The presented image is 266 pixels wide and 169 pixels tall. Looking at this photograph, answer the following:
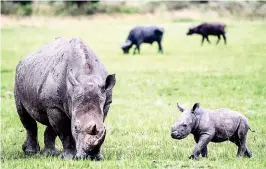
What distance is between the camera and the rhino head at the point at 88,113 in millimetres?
8711

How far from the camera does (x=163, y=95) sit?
20.6 metres

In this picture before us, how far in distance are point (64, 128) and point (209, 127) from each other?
7.17 feet

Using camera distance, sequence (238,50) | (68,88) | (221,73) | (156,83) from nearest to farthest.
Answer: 1. (68,88)
2. (156,83)
3. (221,73)
4. (238,50)

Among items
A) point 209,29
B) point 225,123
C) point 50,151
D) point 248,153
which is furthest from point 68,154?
point 209,29

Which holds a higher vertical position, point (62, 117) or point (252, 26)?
point (62, 117)

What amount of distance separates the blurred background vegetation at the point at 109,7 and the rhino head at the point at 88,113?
49014mm

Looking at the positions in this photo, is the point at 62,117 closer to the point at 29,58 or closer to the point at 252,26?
the point at 29,58

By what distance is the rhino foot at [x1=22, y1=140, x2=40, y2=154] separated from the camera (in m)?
11.4

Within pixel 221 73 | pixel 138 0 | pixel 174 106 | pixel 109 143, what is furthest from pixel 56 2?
pixel 109 143

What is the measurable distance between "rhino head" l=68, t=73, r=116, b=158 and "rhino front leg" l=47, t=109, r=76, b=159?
61 cm

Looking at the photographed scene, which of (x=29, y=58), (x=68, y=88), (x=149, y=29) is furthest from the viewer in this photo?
(x=149, y=29)

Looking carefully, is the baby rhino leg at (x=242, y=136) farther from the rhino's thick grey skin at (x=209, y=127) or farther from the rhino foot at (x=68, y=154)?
the rhino foot at (x=68, y=154)

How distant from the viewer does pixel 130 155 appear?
10195 millimetres

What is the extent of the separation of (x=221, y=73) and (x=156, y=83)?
363 centimetres
